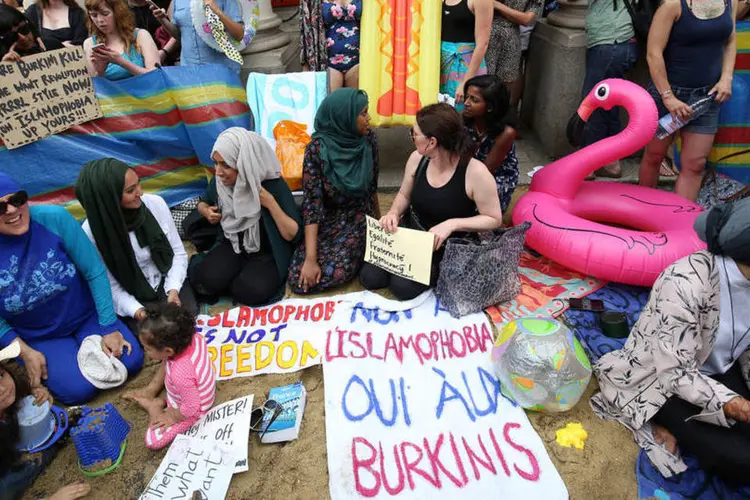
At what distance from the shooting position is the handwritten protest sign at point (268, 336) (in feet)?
9.72

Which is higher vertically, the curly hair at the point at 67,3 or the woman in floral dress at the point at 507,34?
the curly hair at the point at 67,3

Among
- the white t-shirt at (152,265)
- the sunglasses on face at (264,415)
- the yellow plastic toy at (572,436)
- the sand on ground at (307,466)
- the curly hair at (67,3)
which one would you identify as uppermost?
the curly hair at (67,3)

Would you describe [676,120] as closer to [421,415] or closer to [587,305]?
[587,305]

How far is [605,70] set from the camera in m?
4.29

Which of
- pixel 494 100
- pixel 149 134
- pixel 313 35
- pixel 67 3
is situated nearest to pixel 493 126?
pixel 494 100

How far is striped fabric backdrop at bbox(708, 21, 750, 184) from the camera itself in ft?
13.4

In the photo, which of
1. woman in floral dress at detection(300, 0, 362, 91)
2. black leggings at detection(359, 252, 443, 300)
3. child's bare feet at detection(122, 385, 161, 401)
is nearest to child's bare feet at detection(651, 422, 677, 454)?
black leggings at detection(359, 252, 443, 300)

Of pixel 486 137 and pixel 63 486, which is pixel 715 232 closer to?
pixel 486 137

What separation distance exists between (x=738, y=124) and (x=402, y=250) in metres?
3.26

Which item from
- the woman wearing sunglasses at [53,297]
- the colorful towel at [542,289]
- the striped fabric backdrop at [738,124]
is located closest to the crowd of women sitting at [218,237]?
the woman wearing sunglasses at [53,297]

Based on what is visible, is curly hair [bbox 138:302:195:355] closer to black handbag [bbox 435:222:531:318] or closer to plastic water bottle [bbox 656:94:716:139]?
black handbag [bbox 435:222:531:318]

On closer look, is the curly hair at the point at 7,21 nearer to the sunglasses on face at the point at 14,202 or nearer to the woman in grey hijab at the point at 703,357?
the sunglasses on face at the point at 14,202

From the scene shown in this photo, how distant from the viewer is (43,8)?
422cm

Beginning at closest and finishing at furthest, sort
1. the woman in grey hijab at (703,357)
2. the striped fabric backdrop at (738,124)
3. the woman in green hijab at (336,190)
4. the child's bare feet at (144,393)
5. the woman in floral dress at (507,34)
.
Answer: the woman in grey hijab at (703,357)
the child's bare feet at (144,393)
the woman in green hijab at (336,190)
the striped fabric backdrop at (738,124)
the woman in floral dress at (507,34)
